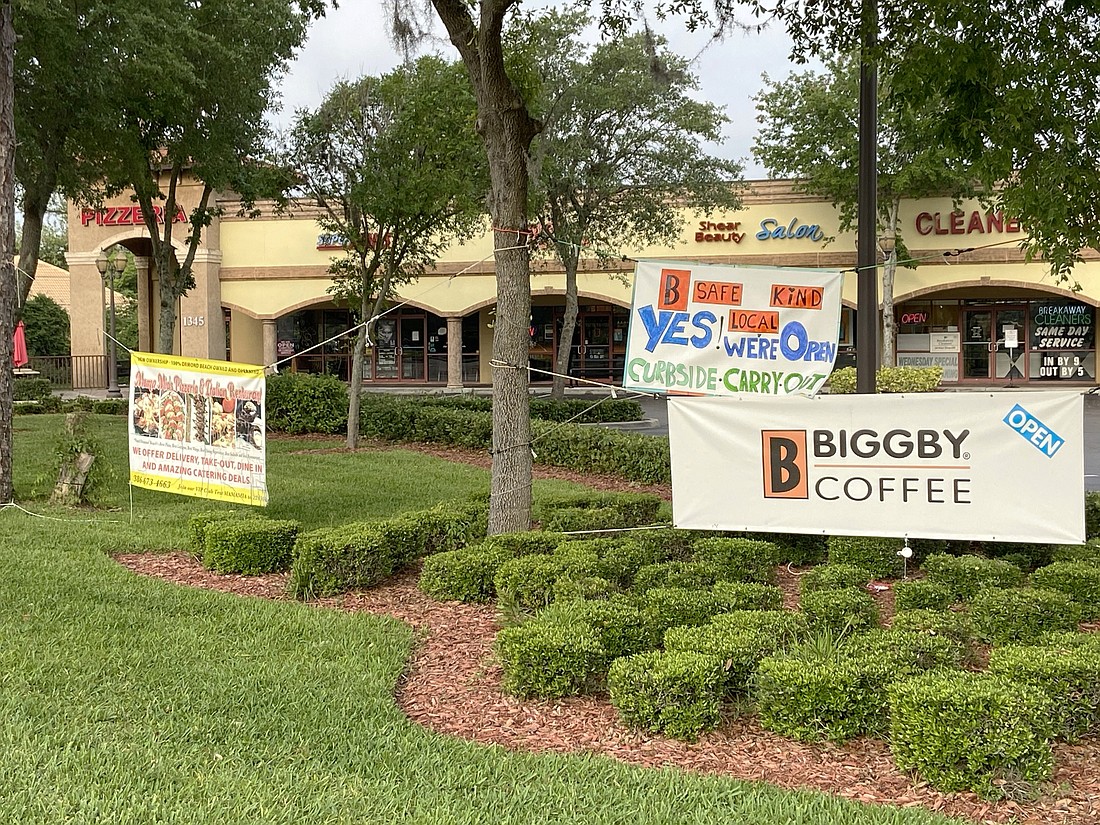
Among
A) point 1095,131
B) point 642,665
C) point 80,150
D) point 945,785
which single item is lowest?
point 945,785

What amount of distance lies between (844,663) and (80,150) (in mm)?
15199

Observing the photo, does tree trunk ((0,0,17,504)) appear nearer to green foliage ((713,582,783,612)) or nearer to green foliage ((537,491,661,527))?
green foliage ((537,491,661,527))

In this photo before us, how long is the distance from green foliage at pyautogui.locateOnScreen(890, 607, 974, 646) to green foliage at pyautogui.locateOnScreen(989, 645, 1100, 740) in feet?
1.99

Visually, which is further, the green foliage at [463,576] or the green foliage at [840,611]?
the green foliage at [463,576]

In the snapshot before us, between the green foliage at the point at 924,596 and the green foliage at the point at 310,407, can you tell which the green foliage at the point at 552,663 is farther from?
the green foliage at the point at 310,407

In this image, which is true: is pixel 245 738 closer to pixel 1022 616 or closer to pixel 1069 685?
pixel 1069 685

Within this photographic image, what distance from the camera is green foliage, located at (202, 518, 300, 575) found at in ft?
22.8

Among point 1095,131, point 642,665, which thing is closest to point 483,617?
point 642,665

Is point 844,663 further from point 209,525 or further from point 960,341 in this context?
point 960,341

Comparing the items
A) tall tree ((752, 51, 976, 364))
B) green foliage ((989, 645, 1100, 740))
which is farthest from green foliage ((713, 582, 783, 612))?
tall tree ((752, 51, 976, 364))

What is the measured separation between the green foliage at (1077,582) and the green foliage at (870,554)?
0.93m

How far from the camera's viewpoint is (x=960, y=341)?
30.1 metres

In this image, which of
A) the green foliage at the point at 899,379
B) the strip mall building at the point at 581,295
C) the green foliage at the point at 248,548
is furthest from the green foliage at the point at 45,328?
the green foliage at the point at 248,548

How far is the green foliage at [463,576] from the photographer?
617 cm
